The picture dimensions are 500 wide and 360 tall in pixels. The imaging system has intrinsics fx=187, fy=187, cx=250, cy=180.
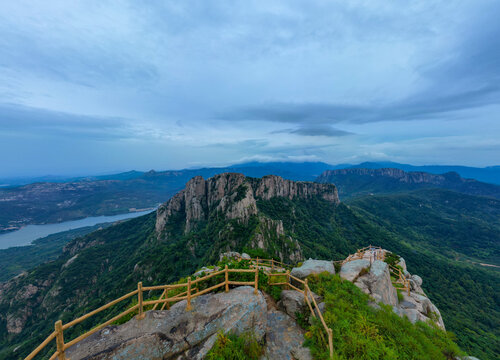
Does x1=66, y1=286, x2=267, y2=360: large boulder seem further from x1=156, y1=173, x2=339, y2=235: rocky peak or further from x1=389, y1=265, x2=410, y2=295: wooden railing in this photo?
x1=156, y1=173, x2=339, y2=235: rocky peak

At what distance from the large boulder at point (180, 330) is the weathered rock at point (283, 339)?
678mm

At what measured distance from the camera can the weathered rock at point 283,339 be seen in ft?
29.3

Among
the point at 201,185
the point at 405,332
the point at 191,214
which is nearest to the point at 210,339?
the point at 405,332

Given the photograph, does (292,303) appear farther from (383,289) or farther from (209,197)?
(209,197)

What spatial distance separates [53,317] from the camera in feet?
277

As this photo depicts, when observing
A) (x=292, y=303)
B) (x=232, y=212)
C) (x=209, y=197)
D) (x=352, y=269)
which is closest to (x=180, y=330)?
(x=292, y=303)

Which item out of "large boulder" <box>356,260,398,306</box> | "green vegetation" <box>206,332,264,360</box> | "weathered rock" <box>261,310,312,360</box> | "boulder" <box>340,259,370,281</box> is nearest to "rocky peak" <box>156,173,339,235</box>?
"boulder" <box>340,259,370,281</box>

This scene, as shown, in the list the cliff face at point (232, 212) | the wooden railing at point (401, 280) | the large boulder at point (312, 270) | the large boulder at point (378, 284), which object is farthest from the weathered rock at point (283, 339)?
the cliff face at point (232, 212)

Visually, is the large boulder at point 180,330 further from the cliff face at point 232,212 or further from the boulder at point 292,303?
the cliff face at point 232,212

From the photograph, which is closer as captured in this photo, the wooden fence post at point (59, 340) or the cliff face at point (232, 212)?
the wooden fence post at point (59, 340)

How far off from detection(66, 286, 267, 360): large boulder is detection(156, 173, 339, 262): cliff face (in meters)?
64.1

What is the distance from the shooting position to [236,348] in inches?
336

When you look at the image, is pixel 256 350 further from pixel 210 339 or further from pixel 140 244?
pixel 140 244

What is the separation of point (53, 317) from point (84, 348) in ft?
414
